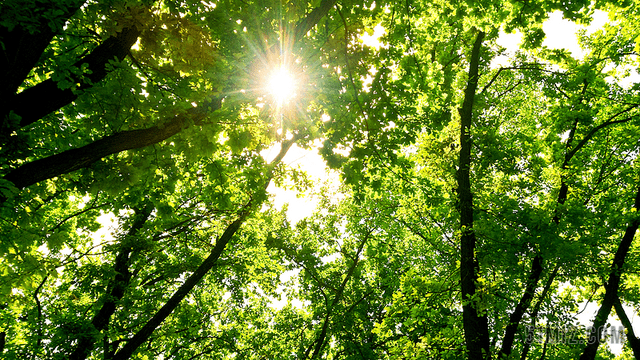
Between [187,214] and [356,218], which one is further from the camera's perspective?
[356,218]

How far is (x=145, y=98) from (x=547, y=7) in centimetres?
647

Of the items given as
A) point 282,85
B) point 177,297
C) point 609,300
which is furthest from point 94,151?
point 609,300

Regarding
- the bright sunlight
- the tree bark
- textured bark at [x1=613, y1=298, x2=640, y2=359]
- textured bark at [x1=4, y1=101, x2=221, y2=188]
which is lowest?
textured bark at [x1=613, y1=298, x2=640, y2=359]

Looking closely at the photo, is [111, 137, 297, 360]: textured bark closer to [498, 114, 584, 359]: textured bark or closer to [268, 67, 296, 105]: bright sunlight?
[268, 67, 296, 105]: bright sunlight

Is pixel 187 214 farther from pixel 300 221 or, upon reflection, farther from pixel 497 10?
pixel 497 10

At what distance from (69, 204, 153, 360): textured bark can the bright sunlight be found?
5.78 m

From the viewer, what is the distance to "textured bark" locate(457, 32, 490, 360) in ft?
22.5

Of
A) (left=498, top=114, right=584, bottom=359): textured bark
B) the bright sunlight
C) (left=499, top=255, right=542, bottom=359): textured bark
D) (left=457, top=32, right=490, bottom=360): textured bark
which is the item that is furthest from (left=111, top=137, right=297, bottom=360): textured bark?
(left=499, top=255, right=542, bottom=359): textured bark

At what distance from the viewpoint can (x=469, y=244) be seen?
295 inches

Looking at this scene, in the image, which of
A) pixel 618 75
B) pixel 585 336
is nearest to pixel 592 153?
pixel 618 75

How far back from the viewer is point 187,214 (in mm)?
10984

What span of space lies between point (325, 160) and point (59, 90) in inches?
137

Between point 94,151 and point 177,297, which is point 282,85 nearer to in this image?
point 94,151

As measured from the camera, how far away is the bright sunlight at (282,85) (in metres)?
4.62
